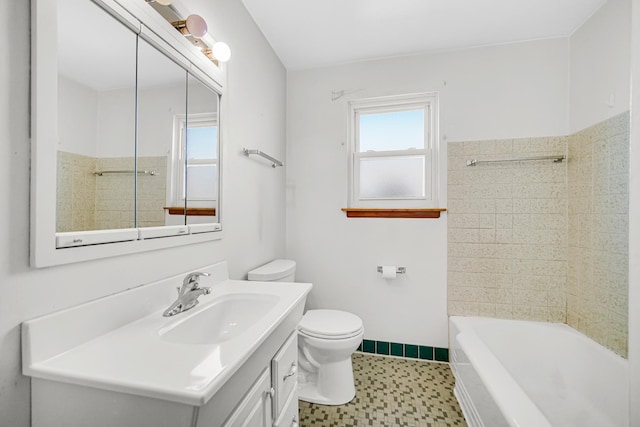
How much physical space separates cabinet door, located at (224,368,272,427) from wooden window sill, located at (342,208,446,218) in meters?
1.51

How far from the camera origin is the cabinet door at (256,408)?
2.40ft

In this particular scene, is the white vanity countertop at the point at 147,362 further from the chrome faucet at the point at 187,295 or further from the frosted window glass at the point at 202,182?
the frosted window glass at the point at 202,182

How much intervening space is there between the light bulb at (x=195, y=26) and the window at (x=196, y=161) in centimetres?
32

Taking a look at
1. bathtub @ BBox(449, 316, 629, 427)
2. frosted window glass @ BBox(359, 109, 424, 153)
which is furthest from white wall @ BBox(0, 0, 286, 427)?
bathtub @ BBox(449, 316, 629, 427)

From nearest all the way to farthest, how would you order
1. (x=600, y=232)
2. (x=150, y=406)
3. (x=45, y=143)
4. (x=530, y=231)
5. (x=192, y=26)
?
(x=150, y=406), (x=45, y=143), (x=192, y=26), (x=600, y=232), (x=530, y=231)

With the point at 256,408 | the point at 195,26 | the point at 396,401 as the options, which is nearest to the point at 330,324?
the point at 396,401

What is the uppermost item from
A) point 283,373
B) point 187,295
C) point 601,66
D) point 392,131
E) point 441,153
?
point 601,66

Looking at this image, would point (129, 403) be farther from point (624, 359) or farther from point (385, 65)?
point (385, 65)

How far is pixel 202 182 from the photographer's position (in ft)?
4.24

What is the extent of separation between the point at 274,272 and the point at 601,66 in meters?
2.37

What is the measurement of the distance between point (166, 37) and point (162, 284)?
94 centimetres

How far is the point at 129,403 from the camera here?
22.9 inches

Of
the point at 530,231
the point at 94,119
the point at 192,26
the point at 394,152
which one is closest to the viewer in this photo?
the point at 94,119

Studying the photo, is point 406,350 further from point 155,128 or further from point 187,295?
point 155,128
